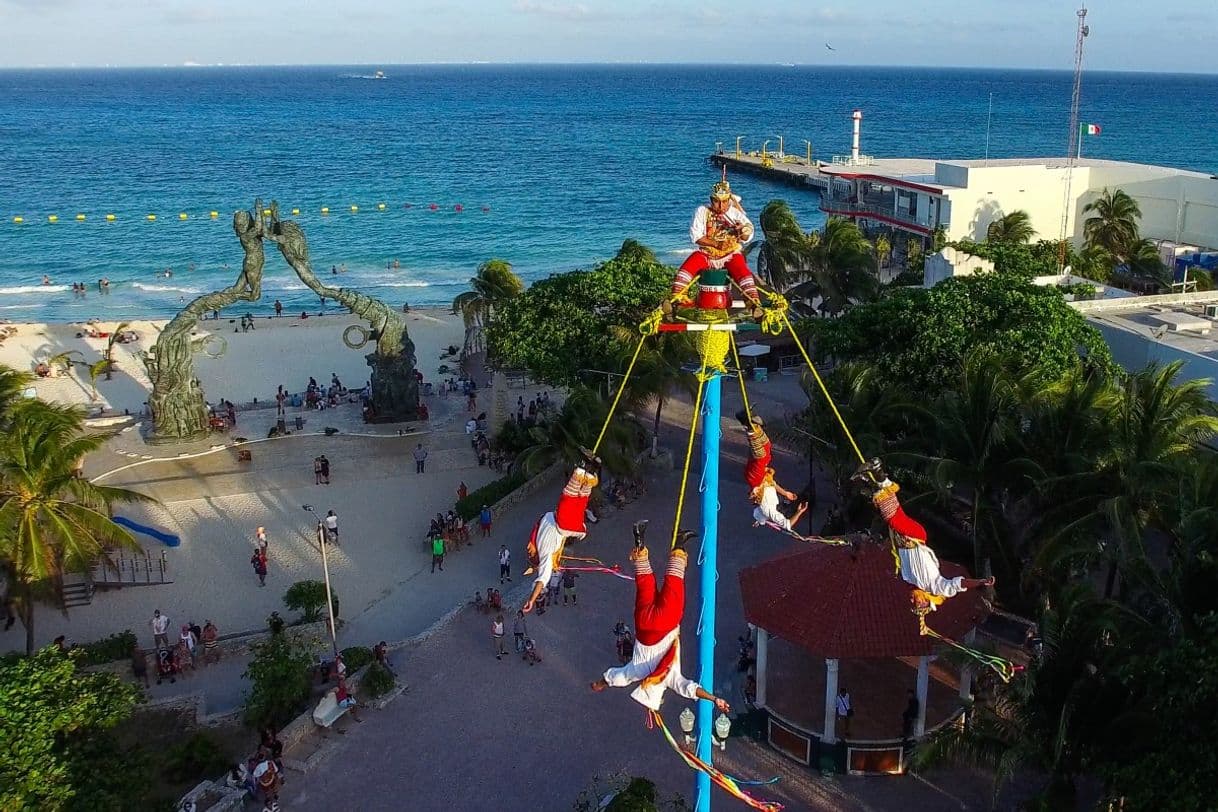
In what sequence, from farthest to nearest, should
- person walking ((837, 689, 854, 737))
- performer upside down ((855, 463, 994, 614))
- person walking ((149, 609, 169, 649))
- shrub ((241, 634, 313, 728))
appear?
person walking ((149, 609, 169, 649)) → shrub ((241, 634, 313, 728)) → person walking ((837, 689, 854, 737)) → performer upside down ((855, 463, 994, 614))

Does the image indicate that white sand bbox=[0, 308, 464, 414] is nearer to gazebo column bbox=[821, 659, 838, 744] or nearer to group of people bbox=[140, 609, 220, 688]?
group of people bbox=[140, 609, 220, 688]

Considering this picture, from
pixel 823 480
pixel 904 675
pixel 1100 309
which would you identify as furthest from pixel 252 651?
pixel 1100 309

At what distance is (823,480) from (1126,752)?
18.0 meters

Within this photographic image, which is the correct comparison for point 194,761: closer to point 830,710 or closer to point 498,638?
point 498,638

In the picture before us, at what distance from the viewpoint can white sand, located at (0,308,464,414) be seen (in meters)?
43.3

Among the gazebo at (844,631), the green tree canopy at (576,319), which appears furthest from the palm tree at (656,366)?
the gazebo at (844,631)

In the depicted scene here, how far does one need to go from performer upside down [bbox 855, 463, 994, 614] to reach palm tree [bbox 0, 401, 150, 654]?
16.9m

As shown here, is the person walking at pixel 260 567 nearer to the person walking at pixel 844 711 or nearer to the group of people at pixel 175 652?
the group of people at pixel 175 652

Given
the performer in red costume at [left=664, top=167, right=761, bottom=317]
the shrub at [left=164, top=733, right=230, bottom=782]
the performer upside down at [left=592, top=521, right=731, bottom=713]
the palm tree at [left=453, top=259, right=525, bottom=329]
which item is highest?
the performer in red costume at [left=664, top=167, right=761, bottom=317]

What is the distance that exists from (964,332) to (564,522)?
1926cm

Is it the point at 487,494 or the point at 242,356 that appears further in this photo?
the point at 242,356

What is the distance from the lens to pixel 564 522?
1007 cm

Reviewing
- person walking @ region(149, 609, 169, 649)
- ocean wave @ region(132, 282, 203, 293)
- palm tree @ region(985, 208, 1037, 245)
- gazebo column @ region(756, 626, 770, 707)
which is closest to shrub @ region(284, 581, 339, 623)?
person walking @ region(149, 609, 169, 649)

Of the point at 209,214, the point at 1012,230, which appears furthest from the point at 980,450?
the point at 209,214
